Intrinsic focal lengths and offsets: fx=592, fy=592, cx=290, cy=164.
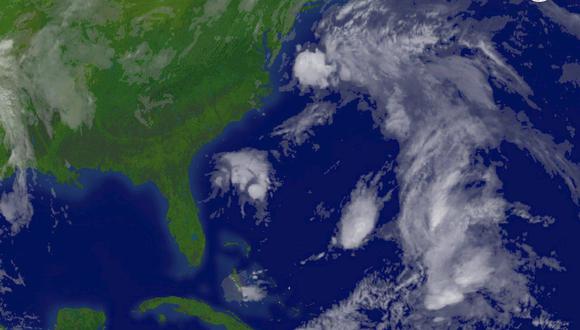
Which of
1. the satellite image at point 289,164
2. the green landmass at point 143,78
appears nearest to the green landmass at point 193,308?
the satellite image at point 289,164

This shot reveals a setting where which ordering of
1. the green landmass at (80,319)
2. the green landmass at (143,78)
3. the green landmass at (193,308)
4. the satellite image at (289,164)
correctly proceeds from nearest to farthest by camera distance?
the satellite image at (289,164) < the green landmass at (143,78) < the green landmass at (193,308) < the green landmass at (80,319)

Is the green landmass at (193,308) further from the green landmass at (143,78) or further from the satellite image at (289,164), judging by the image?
the green landmass at (143,78)

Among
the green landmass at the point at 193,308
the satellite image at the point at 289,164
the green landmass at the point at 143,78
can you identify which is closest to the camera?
the satellite image at the point at 289,164

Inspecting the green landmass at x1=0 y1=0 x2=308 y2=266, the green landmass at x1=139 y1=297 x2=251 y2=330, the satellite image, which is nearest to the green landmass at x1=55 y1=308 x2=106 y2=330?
the satellite image

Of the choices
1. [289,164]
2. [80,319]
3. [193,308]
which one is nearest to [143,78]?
[289,164]

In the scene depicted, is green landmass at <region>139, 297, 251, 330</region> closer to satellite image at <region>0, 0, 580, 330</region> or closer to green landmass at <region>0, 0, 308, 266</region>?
satellite image at <region>0, 0, 580, 330</region>

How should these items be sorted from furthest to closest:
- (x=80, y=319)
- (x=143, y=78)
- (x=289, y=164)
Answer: (x=80, y=319)
(x=143, y=78)
(x=289, y=164)

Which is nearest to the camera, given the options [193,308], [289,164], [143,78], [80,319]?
[289,164]

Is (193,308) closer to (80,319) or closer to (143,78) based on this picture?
(80,319)
